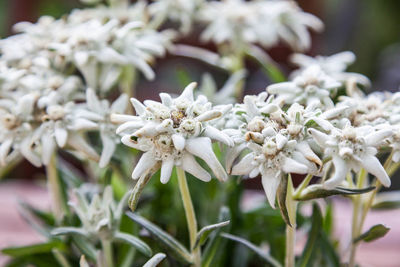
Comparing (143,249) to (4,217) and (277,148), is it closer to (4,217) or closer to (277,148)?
(277,148)

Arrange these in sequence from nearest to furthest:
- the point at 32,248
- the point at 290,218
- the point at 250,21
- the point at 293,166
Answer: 1. the point at 293,166
2. the point at 290,218
3. the point at 32,248
4. the point at 250,21

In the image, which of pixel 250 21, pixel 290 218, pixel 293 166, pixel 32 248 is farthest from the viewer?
pixel 250 21

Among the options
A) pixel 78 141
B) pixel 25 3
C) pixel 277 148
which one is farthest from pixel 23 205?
pixel 25 3

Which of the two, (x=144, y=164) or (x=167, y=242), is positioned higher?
(x=144, y=164)

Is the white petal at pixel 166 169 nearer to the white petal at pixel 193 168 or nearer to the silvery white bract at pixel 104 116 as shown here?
the white petal at pixel 193 168

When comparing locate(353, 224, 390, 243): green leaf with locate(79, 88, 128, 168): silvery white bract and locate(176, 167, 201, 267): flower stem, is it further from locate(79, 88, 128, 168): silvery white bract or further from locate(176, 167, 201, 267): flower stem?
locate(79, 88, 128, 168): silvery white bract

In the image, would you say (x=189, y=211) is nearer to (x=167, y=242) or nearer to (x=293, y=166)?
(x=167, y=242)

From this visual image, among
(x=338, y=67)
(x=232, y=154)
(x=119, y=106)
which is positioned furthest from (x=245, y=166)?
(x=338, y=67)
